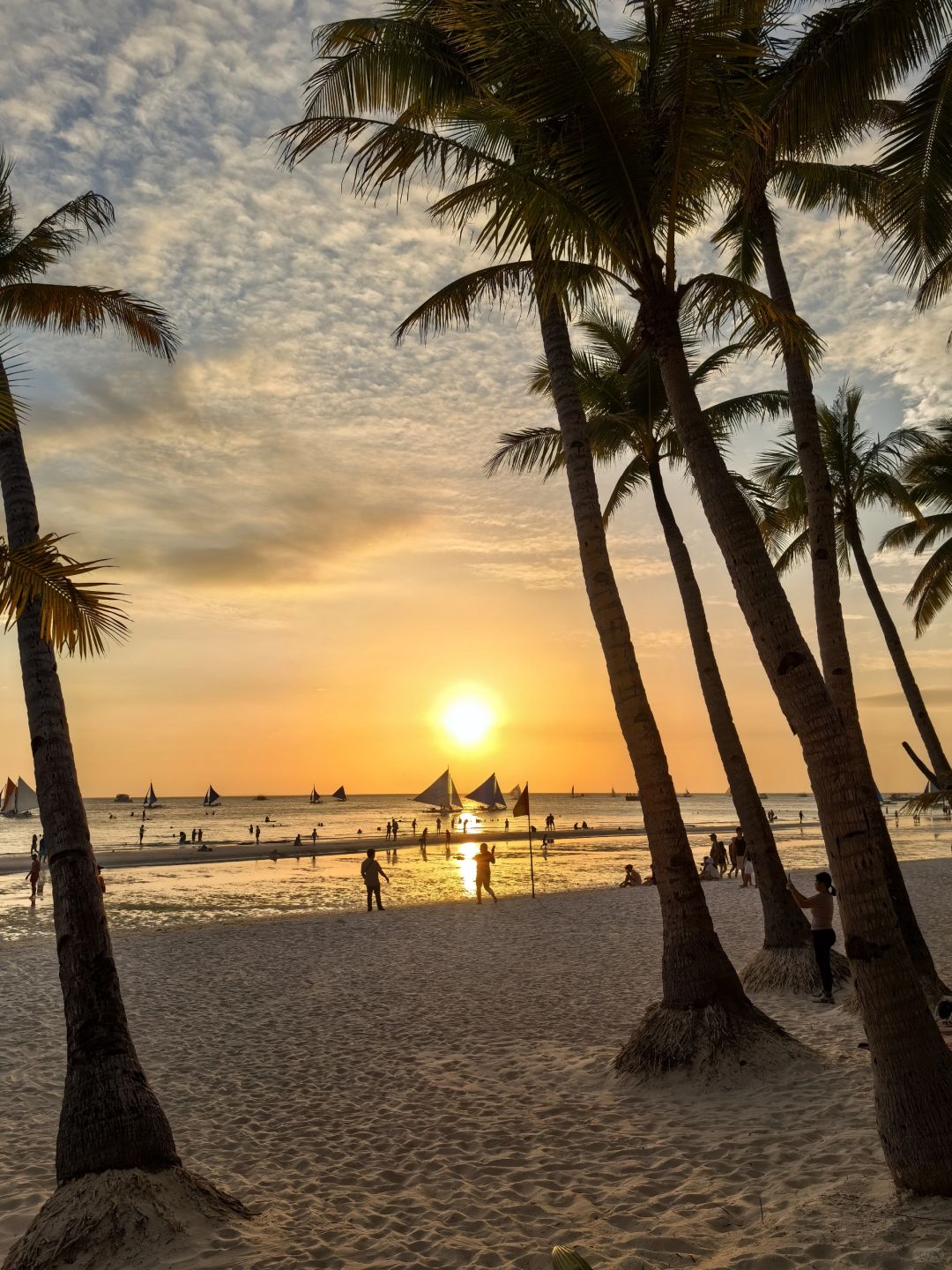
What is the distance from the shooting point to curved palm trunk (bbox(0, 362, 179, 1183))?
18.7 feet

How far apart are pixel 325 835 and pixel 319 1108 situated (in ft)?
258

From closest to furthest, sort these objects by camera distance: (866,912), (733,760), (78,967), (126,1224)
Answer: (866,912) < (126,1224) < (78,967) < (733,760)

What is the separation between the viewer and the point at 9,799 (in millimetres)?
96250

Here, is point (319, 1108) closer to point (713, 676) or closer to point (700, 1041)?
point (700, 1041)

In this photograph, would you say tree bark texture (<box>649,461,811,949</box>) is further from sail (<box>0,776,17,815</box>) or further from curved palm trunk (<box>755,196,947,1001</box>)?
sail (<box>0,776,17,815</box>)

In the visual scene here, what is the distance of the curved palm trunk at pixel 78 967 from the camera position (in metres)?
5.71

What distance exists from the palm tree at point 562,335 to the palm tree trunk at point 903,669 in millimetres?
9774

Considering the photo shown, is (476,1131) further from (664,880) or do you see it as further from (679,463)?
(679,463)

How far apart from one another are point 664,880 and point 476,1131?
3058mm

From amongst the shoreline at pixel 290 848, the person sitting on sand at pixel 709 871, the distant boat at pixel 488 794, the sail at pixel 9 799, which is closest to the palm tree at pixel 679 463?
the person sitting on sand at pixel 709 871

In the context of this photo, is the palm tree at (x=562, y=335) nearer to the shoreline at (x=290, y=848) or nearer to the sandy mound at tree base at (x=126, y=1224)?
the sandy mound at tree base at (x=126, y=1224)

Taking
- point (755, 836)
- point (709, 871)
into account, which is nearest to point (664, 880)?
point (755, 836)

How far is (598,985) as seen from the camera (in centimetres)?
1361

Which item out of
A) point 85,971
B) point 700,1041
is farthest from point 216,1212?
point 700,1041
